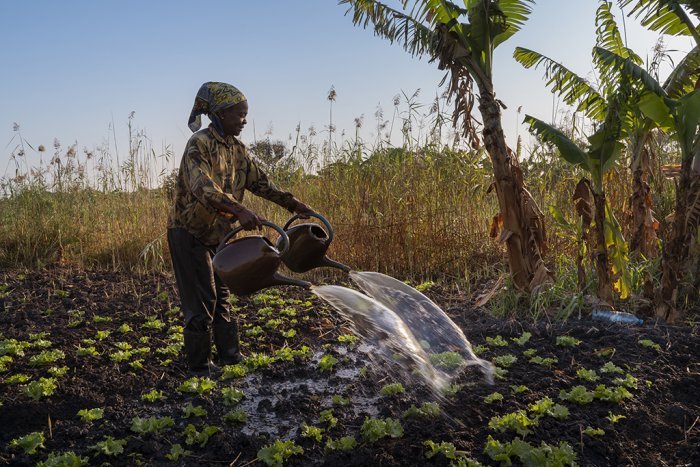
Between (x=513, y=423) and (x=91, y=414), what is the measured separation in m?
2.18

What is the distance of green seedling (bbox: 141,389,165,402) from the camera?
136 inches

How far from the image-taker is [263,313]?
538cm

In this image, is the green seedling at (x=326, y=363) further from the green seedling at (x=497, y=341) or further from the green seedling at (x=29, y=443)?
the green seedling at (x=29, y=443)

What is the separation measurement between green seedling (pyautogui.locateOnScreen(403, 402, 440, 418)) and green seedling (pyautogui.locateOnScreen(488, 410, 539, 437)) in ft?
0.92

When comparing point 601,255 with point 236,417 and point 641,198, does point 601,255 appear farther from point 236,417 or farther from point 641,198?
point 236,417

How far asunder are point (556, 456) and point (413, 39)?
4005 millimetres

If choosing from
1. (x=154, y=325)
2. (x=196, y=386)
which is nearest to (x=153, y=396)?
(x=196, y=386)

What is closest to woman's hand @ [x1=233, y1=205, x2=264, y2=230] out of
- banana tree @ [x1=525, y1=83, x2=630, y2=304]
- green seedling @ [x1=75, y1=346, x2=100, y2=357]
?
green seedling @ [x1=75, y1=346, x2=100, y2=357]

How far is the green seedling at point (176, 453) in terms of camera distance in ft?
9.05

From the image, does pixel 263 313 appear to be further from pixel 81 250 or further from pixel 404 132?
pixel 81 250

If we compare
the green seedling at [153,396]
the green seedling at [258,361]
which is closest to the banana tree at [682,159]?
the green seedling at [258,361]

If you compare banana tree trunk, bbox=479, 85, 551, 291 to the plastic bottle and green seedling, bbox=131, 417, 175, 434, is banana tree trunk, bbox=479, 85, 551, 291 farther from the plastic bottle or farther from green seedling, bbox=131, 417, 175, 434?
green seedling, bbox=131, 417, 175, 434

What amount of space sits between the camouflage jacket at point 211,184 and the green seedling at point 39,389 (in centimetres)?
119

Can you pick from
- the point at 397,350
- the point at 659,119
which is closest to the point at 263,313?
the point at 397,350
